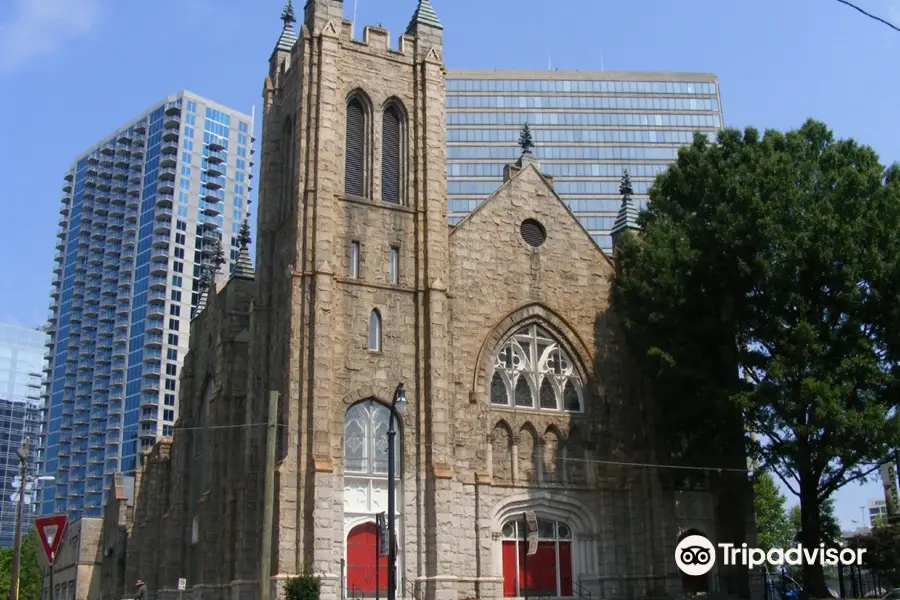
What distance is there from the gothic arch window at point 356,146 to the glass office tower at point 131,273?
88303 mm

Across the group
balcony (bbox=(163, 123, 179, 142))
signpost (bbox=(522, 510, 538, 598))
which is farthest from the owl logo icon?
balcony (bbox=(163, 123, 179, 142))

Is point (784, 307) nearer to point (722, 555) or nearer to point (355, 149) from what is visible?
point (722, 555)

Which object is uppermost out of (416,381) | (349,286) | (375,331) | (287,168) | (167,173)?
(167,173)

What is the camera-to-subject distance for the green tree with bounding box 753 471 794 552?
2562 inches

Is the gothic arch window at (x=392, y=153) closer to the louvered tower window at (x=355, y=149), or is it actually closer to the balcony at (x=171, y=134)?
the louvered tower window at (x=355, y=149)

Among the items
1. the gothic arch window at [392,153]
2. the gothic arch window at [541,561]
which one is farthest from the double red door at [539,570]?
the gothic arch window at [392,153]

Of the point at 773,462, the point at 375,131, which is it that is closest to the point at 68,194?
the point at 375,131

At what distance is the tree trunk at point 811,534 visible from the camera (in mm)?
31750

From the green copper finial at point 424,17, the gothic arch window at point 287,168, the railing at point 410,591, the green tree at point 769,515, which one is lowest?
the railing at point 410,591

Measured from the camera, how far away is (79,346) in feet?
427

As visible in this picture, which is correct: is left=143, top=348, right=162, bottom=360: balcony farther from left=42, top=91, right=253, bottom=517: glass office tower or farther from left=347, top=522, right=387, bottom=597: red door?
left=347, top=522, right=387, bottom=597: red door

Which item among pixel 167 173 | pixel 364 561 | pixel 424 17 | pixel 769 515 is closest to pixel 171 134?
pixel 167 173

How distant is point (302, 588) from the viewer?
27812mm

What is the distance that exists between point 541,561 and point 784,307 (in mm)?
11592
